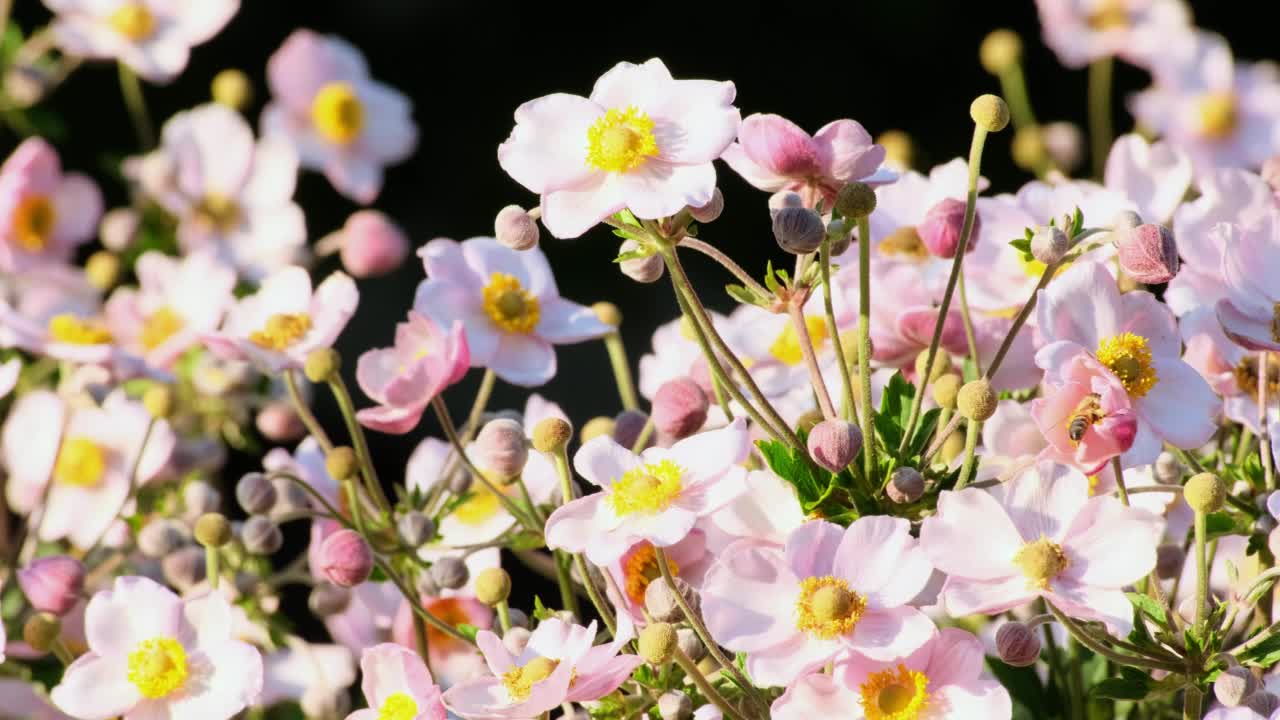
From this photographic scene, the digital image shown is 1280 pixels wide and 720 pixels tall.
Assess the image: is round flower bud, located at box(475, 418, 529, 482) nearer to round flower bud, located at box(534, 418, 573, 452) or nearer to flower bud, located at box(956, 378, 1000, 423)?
round flower bud, located at box(534, 418, 573, 452)

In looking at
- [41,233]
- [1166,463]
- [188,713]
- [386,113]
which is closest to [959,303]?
[1166,463]

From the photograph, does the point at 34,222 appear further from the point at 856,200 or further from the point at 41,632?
the point at 856,200

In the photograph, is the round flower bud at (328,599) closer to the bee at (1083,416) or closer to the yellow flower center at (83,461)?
the yellow flower center at (83,461)

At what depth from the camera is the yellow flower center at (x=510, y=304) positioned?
3.38ft

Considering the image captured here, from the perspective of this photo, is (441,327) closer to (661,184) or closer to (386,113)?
(661,184)

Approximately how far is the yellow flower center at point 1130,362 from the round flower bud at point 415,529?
38 cm

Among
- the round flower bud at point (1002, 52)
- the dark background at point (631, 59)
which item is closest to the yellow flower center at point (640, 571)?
the round flower bud at point (1002, 52)

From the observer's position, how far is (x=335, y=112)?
1944 mm

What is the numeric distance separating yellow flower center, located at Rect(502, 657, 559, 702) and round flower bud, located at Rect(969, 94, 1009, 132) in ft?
1.08

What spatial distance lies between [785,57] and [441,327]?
2.40 m

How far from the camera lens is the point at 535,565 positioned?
1033 mm

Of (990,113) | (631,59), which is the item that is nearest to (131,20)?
(990,113)

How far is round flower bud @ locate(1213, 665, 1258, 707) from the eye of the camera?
74cm

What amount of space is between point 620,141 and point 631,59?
2.32 meters
